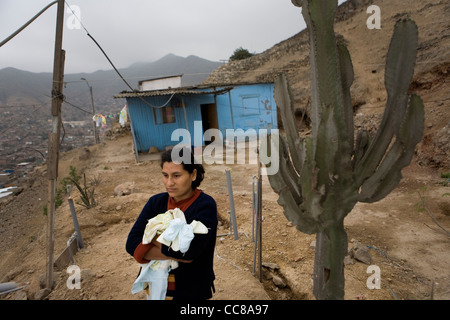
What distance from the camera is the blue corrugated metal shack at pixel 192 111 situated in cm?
1273

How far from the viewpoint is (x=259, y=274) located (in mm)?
3186

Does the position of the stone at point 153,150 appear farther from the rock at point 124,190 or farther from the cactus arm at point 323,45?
the cactus arm at point 323,45

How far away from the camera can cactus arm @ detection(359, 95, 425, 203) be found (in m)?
1.62

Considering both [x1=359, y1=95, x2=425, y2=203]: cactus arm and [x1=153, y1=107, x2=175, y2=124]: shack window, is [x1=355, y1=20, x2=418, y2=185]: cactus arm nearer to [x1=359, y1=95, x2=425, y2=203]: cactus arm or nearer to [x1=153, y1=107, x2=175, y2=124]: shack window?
[x1=359, y1=95, x2=425, y2=203]: cactus arm

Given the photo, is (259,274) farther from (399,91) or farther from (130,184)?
(130,184)

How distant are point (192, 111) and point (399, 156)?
12.8 metres

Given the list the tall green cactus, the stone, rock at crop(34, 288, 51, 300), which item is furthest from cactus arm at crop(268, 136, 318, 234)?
the stone

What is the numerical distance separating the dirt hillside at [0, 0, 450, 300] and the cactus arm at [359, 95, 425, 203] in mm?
624

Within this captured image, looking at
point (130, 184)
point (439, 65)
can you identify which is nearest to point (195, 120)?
point (130, 184)

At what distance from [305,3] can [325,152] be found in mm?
1043

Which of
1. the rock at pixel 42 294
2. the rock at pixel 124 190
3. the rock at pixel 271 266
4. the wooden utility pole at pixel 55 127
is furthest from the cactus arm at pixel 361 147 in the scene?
the rock at pixel 124 190

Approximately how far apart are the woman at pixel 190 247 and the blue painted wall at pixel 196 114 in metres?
10.6

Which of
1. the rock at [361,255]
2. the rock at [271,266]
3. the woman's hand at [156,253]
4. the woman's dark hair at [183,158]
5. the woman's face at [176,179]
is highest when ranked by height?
the woman's dark hair at [183,158]

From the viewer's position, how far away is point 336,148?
1.58 m
